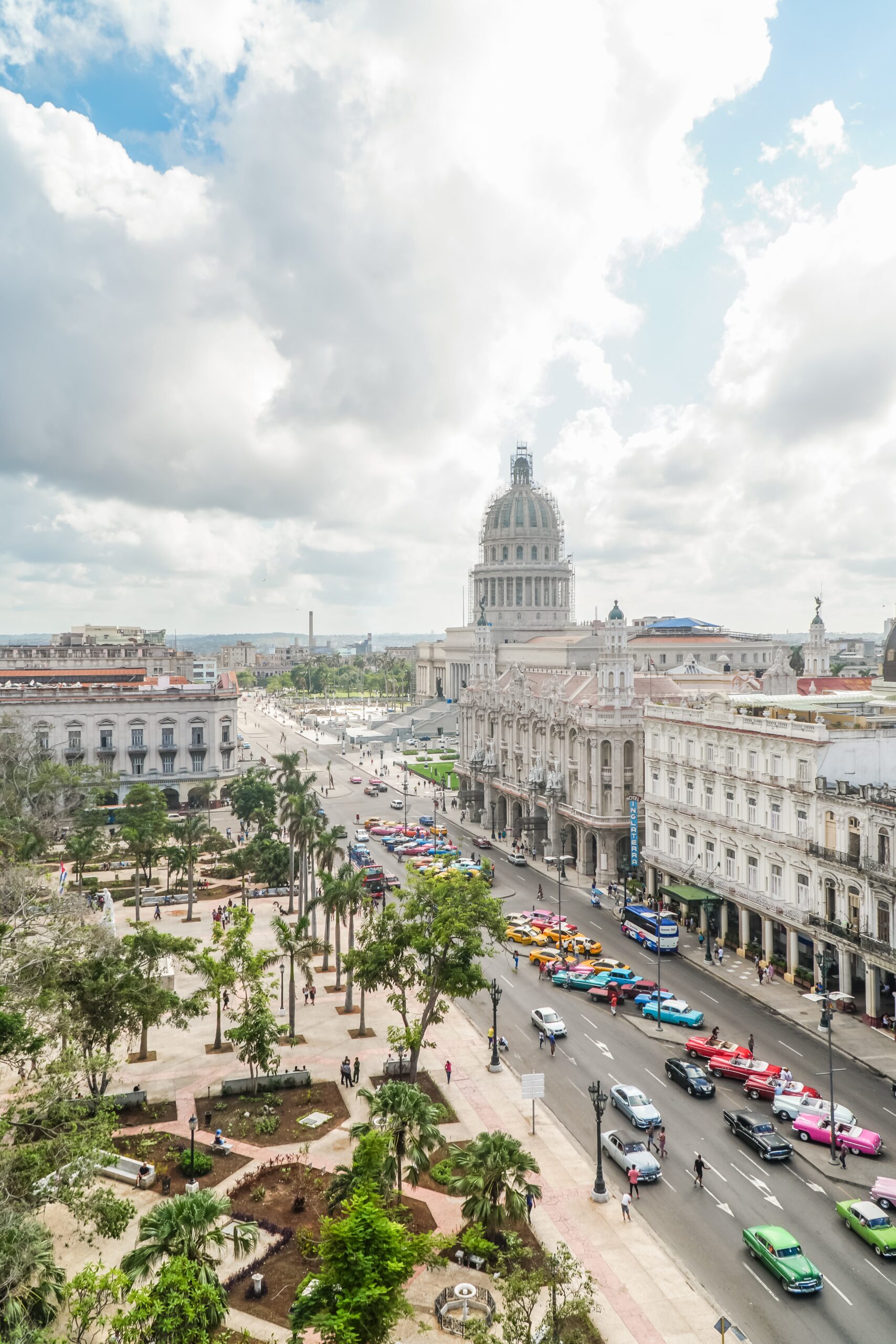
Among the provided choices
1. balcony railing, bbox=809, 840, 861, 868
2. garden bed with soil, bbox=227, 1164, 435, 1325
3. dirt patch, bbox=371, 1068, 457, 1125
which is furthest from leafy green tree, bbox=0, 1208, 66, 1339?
balcony railing, bbox=809, 840, 861, 868

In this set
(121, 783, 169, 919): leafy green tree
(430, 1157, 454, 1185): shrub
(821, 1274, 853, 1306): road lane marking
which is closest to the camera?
(821, 1274, 853, 1306): road lane marking

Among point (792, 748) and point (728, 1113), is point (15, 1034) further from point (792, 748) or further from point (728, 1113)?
point (792, 748)

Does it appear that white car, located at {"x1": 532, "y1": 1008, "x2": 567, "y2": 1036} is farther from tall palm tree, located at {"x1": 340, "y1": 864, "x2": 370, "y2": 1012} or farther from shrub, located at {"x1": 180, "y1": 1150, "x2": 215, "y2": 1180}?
shrub, located at {"x1": 180, "y1": 1150, "x2": 215, "y2": 1180}

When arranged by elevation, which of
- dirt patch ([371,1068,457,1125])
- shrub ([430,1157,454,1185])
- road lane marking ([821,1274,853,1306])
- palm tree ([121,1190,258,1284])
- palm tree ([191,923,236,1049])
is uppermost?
palm tree ([191,923,236,1049])

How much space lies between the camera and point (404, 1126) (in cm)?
3169

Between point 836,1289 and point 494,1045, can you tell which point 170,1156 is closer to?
point 494,1045

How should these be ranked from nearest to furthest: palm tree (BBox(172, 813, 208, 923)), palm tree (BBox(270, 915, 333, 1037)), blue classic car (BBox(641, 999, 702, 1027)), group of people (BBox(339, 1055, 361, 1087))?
1. group of people (BBox(339, 1055, 361, 1087))
2. palm tree (BBox(270, 915, 333, 1037))
3. blue classic car (BBox(641, 999, 702, 1027))
4. palm tree (BBox(172, 813, 208, 923))

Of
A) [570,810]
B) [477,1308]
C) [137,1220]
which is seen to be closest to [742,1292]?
[477,1308]

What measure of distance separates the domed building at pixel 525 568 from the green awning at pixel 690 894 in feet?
393

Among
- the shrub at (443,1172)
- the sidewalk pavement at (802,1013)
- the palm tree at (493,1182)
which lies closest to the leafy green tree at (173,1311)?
the shrub at (443,1172)

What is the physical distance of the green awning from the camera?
63.8 metres

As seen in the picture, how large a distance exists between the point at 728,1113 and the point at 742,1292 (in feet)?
35.3

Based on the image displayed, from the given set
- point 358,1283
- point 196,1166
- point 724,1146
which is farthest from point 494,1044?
point 358,1283

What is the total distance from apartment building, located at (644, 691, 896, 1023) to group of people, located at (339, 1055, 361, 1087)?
90.4ft
